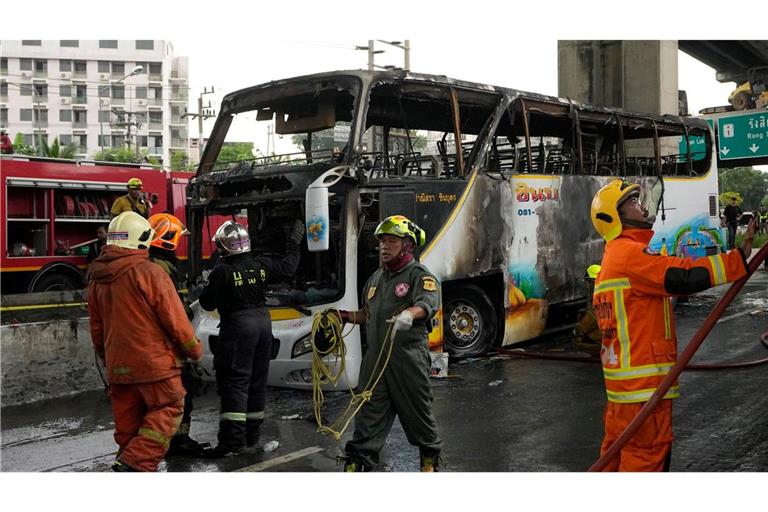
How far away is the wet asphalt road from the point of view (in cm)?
578

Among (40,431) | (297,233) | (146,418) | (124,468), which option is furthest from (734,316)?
(124,468)

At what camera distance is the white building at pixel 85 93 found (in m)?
73.4

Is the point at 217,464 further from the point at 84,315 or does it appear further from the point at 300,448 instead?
the point at 84,315

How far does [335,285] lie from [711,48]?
58.1ft

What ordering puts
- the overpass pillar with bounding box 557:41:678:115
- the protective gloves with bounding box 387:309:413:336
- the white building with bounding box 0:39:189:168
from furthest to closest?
the white building with bounding box 0:39:189:168 → the overpass pillar with bounding box 557:41:678:115 → the protective gloves with bounding box 387:309:413:336

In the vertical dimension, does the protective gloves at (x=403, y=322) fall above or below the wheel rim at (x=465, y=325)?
above

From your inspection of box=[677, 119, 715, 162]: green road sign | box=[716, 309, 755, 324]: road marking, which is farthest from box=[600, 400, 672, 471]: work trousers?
box=[677, 119, 715, 162]: green road sign

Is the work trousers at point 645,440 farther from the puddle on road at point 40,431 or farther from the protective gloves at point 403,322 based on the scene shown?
the puddle on road at point 40,431

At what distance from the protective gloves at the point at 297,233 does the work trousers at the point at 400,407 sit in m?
2.58

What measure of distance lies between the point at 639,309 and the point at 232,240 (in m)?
3.19

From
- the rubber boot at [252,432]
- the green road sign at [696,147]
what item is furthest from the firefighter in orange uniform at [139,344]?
the green road sign at [696,147]

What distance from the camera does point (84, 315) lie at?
944 cm

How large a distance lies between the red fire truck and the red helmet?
27.2ft

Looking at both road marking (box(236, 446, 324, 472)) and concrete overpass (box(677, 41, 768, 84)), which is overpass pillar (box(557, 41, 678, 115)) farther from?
road marking (box(236, 446, 324, 472))
